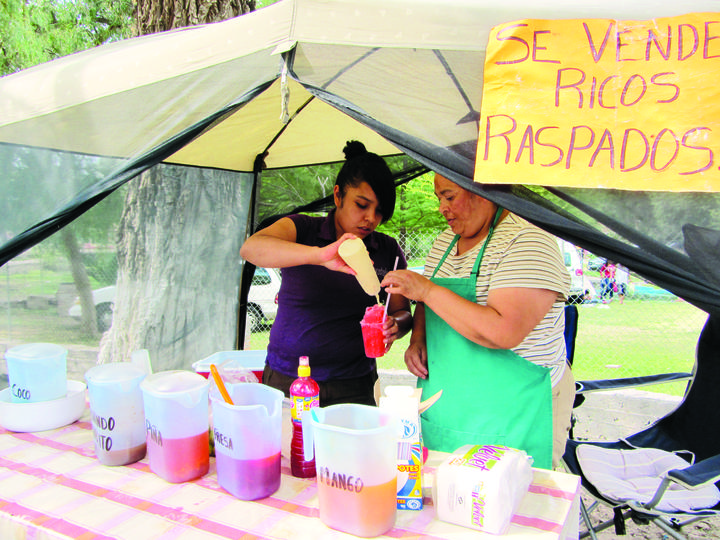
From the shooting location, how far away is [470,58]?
1.32m

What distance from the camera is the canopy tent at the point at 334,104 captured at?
3.90 ft

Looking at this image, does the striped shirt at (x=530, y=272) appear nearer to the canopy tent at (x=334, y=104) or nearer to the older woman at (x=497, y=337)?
the older woman at (x=497, y=337)

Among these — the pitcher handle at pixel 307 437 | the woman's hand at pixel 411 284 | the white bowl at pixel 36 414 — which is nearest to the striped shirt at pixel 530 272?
the woman's hand at pixel 411 284

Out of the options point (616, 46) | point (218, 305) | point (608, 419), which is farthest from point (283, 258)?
point (608, 419)

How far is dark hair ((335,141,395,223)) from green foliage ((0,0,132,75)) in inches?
271

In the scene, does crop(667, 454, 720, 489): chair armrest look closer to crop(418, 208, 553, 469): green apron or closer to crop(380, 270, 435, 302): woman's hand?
crop(418, 208, 553, 469): green apron

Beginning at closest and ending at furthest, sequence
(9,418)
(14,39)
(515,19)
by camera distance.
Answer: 1. (515,19)
2. (9,418)
3. (14,39)

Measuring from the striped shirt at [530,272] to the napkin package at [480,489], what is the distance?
46 cm

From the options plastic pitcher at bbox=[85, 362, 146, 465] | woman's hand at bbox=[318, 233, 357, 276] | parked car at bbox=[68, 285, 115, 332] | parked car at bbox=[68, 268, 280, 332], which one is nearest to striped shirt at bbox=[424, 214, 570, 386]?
woman's hand at bbox=[318, 233, 357, 276]

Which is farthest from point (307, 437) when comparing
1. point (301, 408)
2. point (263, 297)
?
point (263, 297)

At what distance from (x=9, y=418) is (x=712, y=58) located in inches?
92.1

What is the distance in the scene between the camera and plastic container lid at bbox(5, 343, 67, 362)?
175 cm

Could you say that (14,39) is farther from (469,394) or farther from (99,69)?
(469,394)

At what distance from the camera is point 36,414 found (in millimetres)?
1706
